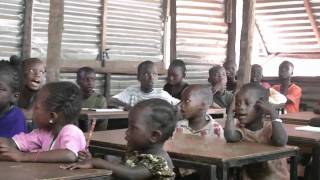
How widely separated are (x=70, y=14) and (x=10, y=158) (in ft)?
18.8

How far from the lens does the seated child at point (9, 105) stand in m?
3.02

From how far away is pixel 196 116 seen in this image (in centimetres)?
434

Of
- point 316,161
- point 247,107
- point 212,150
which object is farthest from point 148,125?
point 316,161

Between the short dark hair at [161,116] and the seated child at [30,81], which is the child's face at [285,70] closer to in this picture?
the seated child at [30,81]

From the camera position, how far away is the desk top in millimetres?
2986

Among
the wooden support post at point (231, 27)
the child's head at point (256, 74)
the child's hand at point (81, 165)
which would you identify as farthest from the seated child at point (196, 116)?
the wooden support post at point (231, 27)

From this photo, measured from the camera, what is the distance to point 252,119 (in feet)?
12.6

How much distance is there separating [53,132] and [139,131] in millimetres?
447

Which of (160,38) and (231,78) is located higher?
(160,38)

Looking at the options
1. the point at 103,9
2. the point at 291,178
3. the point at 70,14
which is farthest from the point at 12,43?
the point at 291,178

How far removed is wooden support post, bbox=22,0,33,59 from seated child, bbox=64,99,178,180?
5.01m

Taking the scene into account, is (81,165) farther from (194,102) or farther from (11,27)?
(11,27)

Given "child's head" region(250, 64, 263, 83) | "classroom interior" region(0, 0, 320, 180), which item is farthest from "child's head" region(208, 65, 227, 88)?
"child's head" region(250, 64, 263, 83)

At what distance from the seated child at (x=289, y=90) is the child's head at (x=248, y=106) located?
12.9ft
